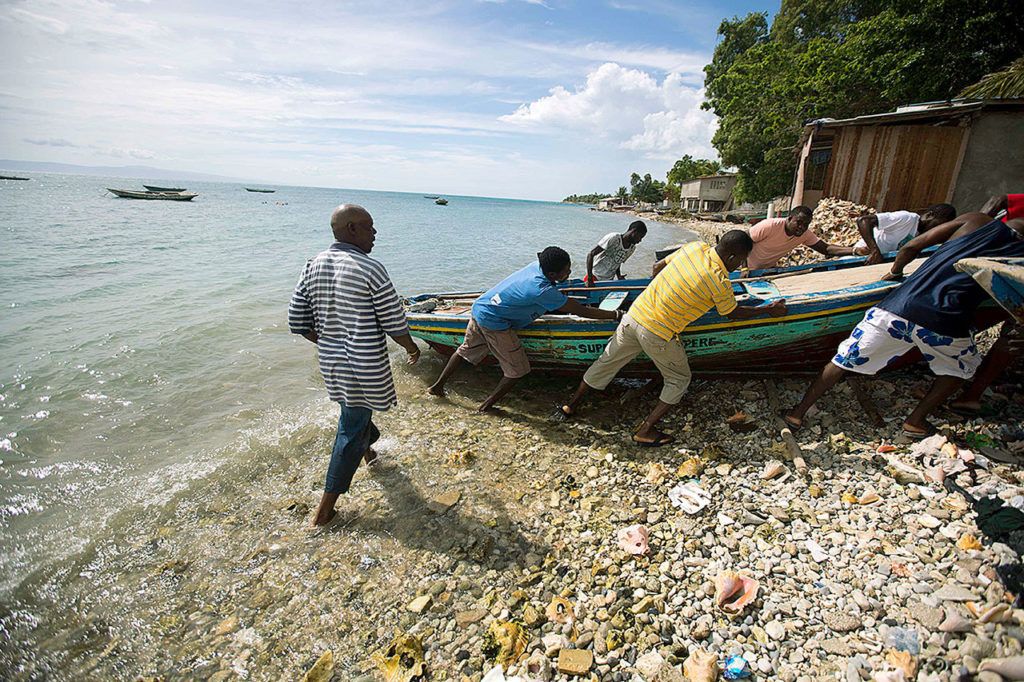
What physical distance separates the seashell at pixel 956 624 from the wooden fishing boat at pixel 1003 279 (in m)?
2.06

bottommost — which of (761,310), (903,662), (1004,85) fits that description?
(903,662)

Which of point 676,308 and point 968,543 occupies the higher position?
point 676,308

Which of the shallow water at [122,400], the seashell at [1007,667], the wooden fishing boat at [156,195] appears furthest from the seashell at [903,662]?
the wooden fishing boat at [156,195]

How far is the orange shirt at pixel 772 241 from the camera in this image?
21.2 feet

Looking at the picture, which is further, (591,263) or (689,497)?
(591,263)

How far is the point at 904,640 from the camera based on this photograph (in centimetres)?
230

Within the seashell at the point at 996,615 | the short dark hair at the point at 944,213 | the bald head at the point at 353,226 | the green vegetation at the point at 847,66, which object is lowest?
the seashell at the point at 996,615

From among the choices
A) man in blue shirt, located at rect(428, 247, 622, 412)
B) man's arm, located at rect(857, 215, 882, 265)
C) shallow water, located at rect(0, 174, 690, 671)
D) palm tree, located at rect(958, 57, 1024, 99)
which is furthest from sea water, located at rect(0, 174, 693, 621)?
palm tree, located at rect(958, 57, 1024, 99)

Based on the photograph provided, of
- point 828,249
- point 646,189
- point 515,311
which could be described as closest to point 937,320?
point 515,311

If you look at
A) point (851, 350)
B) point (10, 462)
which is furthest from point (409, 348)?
point (10, 462)

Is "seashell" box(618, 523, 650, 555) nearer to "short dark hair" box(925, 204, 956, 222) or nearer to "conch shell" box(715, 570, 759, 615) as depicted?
"conch shell" box(715, 570, 759, 615)

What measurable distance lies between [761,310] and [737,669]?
9.93 feet

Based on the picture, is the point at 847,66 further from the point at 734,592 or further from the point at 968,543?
the point at 734,592

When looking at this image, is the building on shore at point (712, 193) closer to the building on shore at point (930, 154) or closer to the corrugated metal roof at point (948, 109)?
the building on shore at point (930, 154)
